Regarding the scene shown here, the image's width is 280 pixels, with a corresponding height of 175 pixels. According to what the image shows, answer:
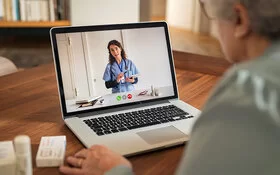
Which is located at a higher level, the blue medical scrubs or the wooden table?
the blue medical scrubs

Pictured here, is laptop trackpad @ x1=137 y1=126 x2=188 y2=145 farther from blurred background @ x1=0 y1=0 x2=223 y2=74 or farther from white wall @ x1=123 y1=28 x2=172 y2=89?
blurred background @ x1=0 y1=0 x2=223 y2=74

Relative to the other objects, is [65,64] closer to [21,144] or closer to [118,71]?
[118,71]

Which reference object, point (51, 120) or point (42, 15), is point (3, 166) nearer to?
point (51, 120)

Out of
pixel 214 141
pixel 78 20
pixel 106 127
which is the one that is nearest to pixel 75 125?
pixel 106 127

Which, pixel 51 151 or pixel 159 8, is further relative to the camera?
pixel 159 8

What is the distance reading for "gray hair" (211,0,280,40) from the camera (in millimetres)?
551

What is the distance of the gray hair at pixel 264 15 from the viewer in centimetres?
55

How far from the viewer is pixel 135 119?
1.02 meters

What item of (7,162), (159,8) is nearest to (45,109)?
(7,162)

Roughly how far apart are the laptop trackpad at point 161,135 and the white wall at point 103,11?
1.50m

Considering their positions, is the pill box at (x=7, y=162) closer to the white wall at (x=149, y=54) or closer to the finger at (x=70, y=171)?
the finger at (x=70, y=171)

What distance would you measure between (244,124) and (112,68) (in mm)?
607

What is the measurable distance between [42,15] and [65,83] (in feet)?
5.07

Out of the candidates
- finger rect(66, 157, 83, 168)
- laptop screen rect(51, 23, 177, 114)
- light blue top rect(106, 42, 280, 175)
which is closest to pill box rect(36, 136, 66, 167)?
finger rect(66, 157, 83, 168)
